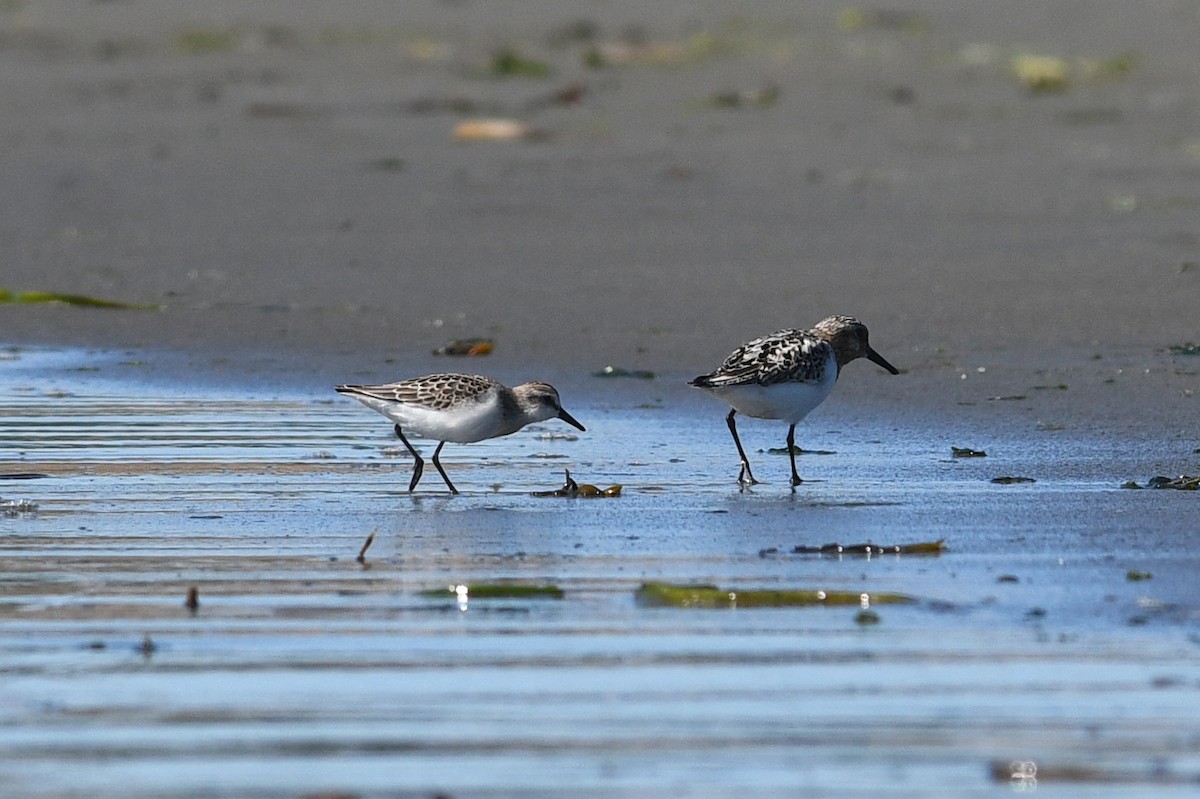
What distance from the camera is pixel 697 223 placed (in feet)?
45.4

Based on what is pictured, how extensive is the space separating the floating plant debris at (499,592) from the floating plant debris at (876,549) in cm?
90

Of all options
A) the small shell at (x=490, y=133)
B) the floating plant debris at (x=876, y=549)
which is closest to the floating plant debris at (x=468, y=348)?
the floating plant debris at (x=876, y=549)

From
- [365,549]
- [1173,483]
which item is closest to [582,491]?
[365,549]

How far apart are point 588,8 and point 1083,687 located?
65.9 feet

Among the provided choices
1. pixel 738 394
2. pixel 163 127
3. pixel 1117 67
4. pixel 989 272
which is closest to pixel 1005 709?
pixel 738 394

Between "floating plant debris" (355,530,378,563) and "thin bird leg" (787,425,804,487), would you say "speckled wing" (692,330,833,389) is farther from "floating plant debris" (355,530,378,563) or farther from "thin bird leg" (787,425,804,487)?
"floating plant debris" (355,530,378,563)

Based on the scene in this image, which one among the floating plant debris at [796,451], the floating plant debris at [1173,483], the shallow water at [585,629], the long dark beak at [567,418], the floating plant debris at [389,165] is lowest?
the shallow water at [585,629]

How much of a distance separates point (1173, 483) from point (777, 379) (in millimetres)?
1578

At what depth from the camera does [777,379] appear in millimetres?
8070

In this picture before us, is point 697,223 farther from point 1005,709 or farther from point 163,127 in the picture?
point 1005,709

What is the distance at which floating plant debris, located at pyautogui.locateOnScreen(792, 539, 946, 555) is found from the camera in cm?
634

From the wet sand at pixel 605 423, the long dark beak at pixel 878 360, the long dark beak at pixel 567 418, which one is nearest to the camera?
the wet sand at pixel 605 423

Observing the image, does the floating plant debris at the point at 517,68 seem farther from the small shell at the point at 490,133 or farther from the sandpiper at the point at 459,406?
the sandpiper at the point at 459,406

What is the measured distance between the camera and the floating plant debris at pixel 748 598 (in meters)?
5.71
